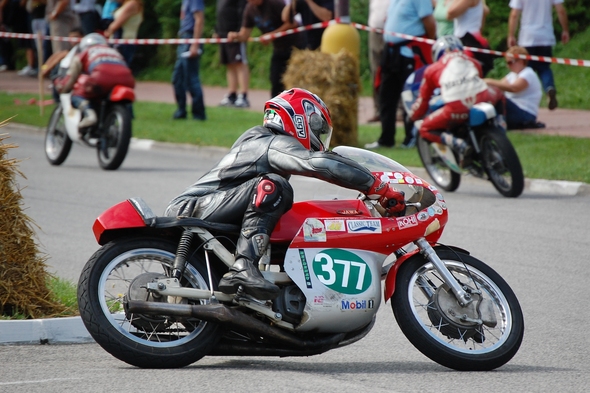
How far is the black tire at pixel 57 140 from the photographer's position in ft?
46.6

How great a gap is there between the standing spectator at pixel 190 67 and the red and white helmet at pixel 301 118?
40.5 ft

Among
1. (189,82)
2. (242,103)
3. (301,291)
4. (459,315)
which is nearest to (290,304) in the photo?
(301,291)

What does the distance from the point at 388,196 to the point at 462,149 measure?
6.01 meters

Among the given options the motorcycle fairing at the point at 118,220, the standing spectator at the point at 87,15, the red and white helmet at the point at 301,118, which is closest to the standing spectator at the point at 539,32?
the standing spectator at the point at 87,15

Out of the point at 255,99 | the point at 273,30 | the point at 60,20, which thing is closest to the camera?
the point at 273,30

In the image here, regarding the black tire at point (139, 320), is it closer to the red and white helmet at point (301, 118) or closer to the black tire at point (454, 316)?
the red and white helmet at point (301, 118)

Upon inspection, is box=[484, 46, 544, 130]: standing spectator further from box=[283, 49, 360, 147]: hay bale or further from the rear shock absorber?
the rear shock absorber

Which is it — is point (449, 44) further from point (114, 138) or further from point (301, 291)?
point (301, 291)

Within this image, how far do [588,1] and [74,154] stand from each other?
11.2 m

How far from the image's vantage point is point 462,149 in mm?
Answer: 11367

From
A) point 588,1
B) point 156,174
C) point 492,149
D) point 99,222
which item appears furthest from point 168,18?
point 99,222

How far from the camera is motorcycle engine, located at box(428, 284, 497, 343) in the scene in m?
5.52

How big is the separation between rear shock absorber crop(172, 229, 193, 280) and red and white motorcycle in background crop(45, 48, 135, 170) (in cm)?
781

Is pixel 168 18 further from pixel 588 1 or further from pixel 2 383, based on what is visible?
pixel 2 383
